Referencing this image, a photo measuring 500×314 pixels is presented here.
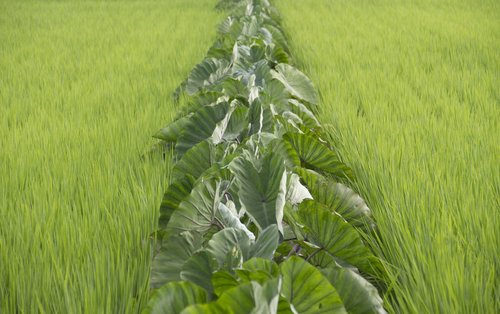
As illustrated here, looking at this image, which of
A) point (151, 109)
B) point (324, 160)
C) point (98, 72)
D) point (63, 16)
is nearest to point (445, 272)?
point (324, 160)

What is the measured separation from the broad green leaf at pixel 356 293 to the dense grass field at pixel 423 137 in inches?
2.2

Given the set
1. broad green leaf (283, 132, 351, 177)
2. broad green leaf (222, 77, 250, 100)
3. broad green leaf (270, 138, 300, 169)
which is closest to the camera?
broad green leaf (270, 138, 300, 169)

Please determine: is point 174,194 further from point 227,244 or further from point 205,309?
point 205,309

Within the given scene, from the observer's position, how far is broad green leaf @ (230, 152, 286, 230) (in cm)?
74

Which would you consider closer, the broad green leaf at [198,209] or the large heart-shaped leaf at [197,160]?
the broad green leaf at [198,209]

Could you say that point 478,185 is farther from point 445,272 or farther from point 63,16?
point 63,16

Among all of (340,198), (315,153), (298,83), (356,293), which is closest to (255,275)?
(356,293)

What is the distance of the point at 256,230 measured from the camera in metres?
0.82

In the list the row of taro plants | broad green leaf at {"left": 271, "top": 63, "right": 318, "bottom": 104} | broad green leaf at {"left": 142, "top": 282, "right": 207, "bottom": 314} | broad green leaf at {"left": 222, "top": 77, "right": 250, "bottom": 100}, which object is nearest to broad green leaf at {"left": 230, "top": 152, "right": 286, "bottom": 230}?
the row of taro plants

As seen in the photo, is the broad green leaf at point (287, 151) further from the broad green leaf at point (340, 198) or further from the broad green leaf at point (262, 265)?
the broad green leaf at point (262, 265)

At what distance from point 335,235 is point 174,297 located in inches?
10.0

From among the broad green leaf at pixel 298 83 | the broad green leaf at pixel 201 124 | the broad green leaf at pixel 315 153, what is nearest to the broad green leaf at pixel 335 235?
the broad green leaf at pixel 315 153

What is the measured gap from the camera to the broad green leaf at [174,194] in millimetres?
831

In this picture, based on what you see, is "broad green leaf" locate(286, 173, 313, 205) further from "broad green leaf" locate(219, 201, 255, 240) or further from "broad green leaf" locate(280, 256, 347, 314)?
"broad green leaf" locate(280, 256, 347, 314)
